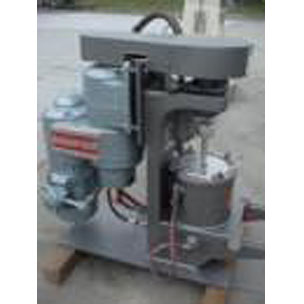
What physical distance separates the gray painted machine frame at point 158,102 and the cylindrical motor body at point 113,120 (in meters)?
0.05

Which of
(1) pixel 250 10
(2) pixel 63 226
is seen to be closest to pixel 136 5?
(1) pixel 250 10

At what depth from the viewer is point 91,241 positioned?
1.96 meters

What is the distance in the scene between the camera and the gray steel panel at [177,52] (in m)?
1.45

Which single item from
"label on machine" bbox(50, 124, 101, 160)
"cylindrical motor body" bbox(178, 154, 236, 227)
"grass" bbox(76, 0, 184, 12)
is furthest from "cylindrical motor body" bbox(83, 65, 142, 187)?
"grass" bbox(76, 0, 184, 12)

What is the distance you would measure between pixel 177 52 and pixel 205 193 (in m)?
0.50

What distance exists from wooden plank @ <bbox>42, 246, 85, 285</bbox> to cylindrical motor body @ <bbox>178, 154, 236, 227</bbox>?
0.51 m

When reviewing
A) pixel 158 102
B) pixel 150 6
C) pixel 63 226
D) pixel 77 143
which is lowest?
pixel 63 226

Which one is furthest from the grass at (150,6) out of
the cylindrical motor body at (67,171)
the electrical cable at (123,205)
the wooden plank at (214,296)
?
the wooden plank at (214,296)

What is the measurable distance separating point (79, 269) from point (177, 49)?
1008mm

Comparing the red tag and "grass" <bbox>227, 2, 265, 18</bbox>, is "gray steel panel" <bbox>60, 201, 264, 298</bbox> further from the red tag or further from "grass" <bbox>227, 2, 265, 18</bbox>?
"grass" <bbox>227, 2, 265, 18</bbox>

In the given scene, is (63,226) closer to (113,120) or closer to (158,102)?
(113,120)

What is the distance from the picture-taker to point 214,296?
5.70ft
